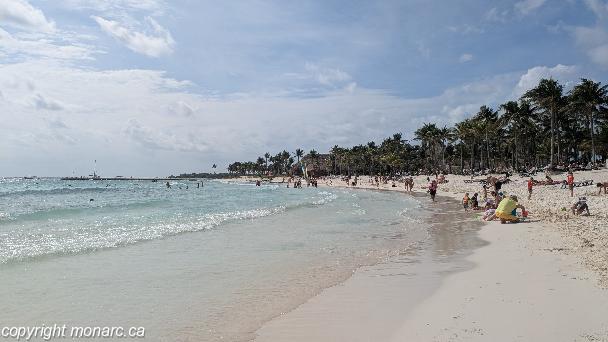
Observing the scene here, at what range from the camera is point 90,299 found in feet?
26.2

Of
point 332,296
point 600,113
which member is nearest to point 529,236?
point 332,296

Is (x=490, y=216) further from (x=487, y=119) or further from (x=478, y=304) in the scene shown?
(x=487, y=119)

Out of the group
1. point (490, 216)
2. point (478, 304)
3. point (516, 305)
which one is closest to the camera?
point (516, 305)

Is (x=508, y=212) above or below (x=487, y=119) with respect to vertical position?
below

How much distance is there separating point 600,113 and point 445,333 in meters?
62.2

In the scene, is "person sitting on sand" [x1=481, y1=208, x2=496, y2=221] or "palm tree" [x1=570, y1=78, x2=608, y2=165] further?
"palm tree" [x1=570, y1=78, x2=608, y2=165]

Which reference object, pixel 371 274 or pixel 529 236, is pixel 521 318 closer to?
pixel 371 274

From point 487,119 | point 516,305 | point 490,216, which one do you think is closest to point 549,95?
point 487,119

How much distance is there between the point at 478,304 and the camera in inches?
273

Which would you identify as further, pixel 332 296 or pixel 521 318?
pixel 332 296

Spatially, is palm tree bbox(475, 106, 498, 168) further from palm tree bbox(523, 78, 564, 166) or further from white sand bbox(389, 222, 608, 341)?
white sand bbox(389, 222, 608, 341)

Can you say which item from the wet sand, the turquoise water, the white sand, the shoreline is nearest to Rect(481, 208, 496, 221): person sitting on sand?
the turquoise water

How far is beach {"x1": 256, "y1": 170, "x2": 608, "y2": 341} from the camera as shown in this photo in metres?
5.78

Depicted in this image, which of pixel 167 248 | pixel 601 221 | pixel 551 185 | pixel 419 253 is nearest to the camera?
pixel 419 253
